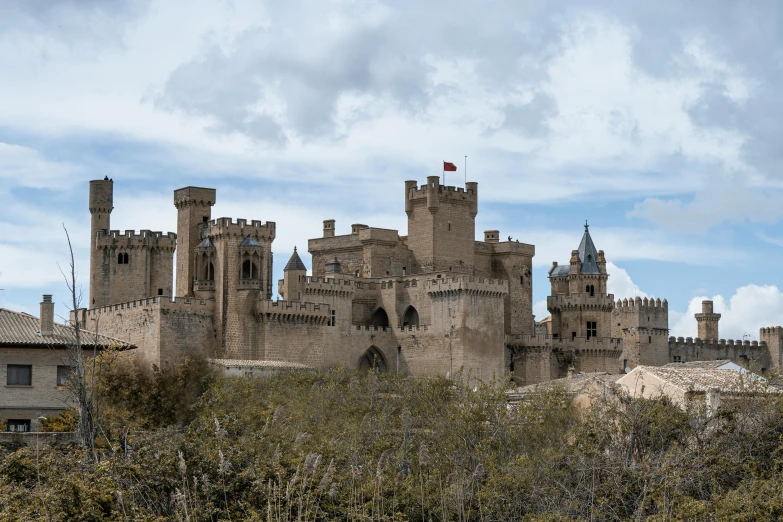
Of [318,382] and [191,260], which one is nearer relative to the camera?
[318,382]

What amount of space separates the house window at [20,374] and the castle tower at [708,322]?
5826 cm

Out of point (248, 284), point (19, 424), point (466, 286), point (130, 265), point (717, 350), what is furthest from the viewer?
point (717, 350)

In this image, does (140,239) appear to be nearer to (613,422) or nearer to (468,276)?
(468,276)

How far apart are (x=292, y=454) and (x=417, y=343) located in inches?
1409

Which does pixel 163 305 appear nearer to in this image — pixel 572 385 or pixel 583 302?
pixel 572 385

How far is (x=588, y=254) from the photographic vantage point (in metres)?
79.7

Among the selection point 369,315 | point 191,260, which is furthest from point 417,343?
point 191,260

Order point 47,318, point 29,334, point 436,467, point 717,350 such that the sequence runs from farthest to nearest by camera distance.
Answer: point 717,350
point 47,318
point 29,334
point 436,467

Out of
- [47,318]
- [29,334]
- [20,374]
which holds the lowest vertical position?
[20,374]

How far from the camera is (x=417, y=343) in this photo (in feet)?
233

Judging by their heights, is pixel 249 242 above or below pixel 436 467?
above

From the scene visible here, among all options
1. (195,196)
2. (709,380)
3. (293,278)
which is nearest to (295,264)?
(293,278)

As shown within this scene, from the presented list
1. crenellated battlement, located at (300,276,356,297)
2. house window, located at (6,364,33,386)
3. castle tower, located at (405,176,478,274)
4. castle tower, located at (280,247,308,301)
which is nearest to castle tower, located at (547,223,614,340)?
castle tower, located at (405,176,478,274)

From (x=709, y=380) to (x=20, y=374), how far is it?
874 inches
